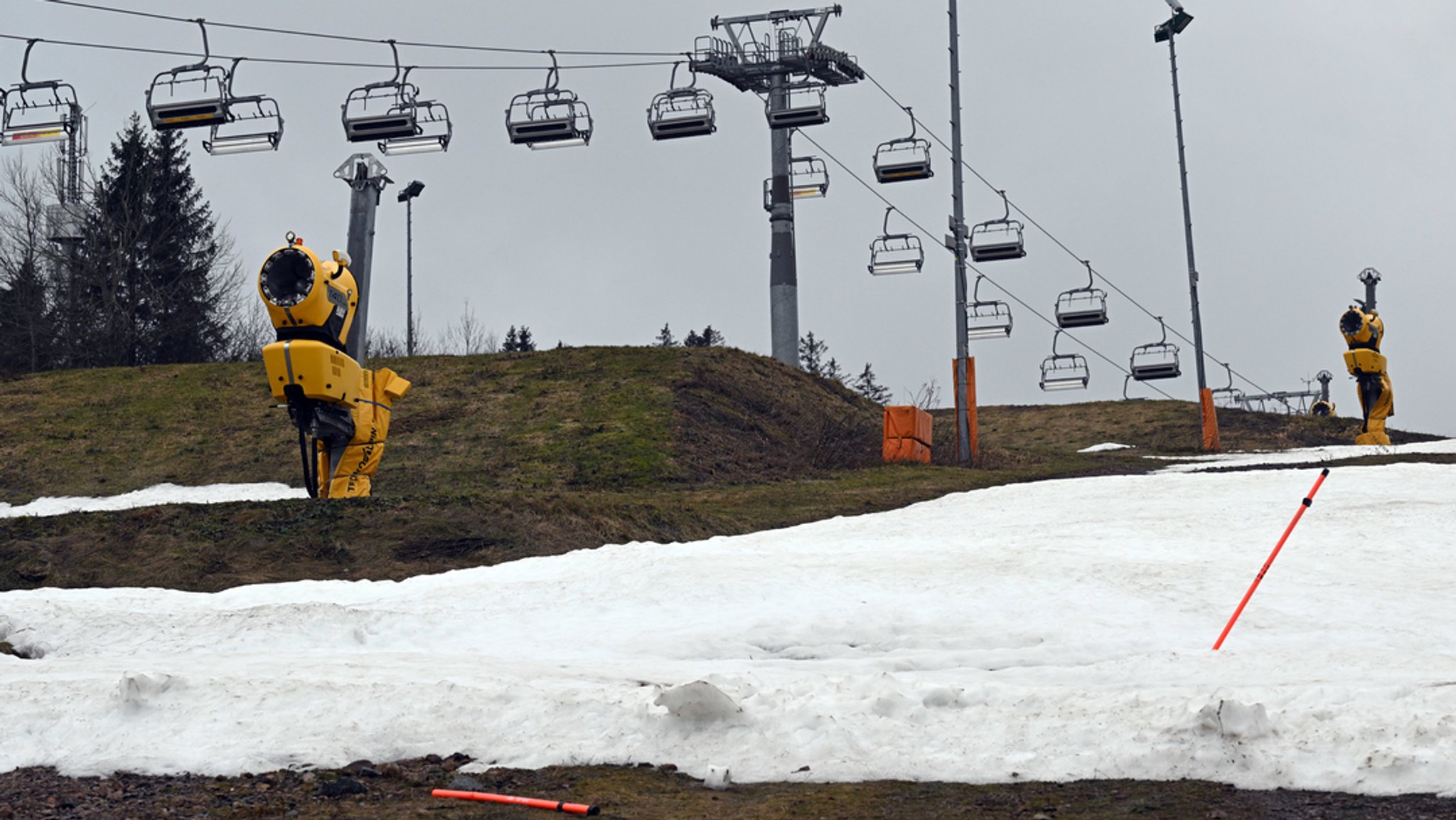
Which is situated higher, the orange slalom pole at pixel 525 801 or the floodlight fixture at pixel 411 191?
the floodlight fixture at pixel 411 191

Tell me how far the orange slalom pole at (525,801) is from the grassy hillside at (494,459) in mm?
7947

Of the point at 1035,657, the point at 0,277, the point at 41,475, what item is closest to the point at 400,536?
the point at 1035,657

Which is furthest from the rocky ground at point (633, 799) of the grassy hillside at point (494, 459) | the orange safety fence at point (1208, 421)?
the orange safety fence at point (1208, 421)

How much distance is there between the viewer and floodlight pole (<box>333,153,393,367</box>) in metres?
19.1

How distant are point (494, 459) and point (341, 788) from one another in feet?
70.5

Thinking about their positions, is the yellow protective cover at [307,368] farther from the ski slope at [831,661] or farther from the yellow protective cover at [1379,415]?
the yellow protective cover at [1379,415]

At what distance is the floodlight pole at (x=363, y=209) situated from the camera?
62.7ft

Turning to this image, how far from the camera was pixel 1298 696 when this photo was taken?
784 cm

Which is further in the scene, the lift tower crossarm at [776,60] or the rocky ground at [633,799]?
the lift tower crossarm at [776,60]

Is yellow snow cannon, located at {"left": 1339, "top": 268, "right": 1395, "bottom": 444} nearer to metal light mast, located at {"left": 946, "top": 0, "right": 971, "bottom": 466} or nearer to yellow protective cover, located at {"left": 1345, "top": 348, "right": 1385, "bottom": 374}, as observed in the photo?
yellow protective cover, located at {"left": 1345, "top": 348, "right": 1385, "bottom": 374}

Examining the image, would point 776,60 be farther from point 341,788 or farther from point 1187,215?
point 341,788

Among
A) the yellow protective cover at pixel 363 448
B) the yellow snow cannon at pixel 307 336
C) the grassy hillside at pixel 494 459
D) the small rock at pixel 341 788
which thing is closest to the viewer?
the small rock at pixel 341 788

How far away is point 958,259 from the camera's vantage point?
28547 millimetres

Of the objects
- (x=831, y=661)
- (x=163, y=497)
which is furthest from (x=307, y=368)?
(x=163, y=497)
